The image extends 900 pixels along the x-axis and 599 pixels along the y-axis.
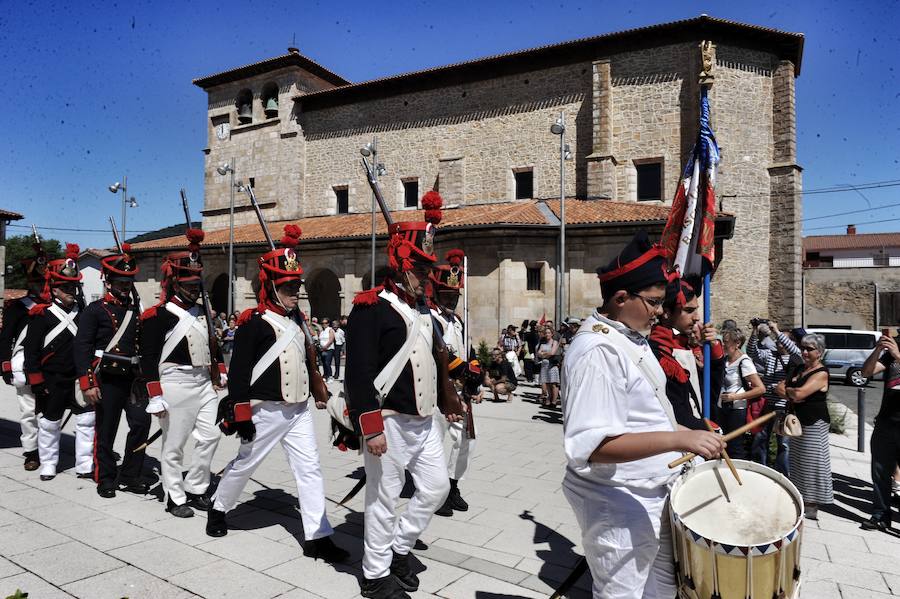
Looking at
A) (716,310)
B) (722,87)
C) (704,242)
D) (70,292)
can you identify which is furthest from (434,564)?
(722,87)

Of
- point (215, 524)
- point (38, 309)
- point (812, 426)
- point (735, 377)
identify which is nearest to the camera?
point (215, 524)

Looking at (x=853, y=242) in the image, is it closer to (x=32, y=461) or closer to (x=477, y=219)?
(x=477, y=219)

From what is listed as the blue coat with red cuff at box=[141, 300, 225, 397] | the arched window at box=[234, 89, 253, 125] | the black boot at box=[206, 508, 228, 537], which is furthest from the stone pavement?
the arched window at box=[234, 89, 253, 125]

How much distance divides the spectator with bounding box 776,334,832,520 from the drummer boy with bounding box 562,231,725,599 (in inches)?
167

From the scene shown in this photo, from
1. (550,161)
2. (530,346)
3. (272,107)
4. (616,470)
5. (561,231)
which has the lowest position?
(530,346)

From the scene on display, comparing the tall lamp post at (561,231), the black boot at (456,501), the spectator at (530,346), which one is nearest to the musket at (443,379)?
the black boot at (456,501)

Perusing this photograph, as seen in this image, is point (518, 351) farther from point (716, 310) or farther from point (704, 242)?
point (704, 242)

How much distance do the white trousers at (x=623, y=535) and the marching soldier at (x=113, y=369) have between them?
5028 mm

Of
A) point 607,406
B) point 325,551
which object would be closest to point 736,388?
point 325,551

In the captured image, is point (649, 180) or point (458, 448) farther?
point (649, 180)

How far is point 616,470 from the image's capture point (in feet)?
7.83

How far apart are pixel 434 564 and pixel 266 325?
217 cm

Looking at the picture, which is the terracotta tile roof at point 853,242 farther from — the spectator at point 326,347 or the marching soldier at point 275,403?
the marching soldier at point 275,403

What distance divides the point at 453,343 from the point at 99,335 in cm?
356
